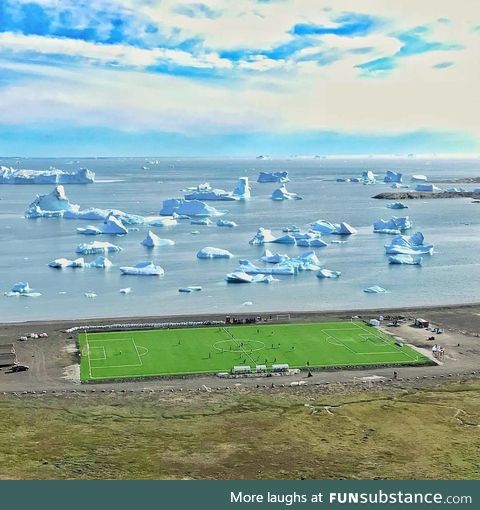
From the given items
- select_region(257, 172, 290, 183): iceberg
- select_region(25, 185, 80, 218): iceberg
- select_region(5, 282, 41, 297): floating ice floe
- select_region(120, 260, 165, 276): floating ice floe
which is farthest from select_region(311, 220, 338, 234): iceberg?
select_region(257, 172, 290, 183): iceberg

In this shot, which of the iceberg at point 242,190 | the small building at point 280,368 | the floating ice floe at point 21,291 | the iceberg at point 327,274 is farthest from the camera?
the iceberg at point 242,190

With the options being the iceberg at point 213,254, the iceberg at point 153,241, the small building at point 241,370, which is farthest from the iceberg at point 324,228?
the small building at point 241,370

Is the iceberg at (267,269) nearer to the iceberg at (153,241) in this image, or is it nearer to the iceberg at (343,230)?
the iceberg at (153,241)

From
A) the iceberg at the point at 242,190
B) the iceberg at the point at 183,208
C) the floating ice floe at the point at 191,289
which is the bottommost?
the floating ice floe at the point at 191,289

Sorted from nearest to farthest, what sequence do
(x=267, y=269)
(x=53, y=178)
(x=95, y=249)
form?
(x=267, y=269)
(x=95, y=249)
(x=53, y=178)

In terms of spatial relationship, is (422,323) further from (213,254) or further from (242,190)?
(242,190)

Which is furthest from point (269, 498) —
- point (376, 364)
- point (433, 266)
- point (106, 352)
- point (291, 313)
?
point (433, 266)

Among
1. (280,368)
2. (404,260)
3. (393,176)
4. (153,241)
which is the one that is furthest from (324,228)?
(393,176)
